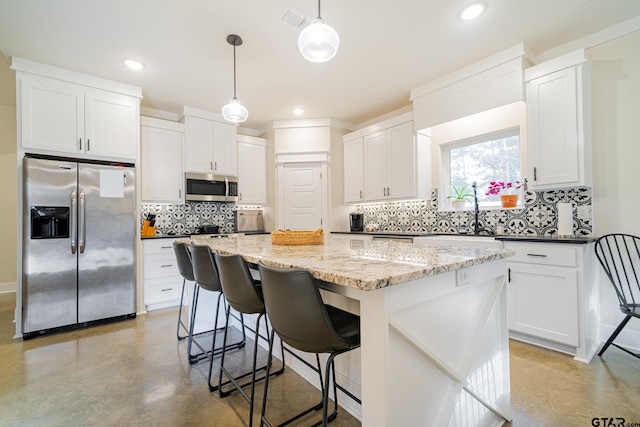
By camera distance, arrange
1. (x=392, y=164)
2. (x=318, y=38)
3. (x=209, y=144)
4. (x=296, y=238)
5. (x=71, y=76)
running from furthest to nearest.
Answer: (x=209, y=144)
(x=392, y=164)
(x=71, y=76)
(x=296, y=238)
(x=318, y=38)

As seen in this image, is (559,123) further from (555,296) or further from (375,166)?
(375,166)

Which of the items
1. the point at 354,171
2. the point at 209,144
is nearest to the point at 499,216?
the point at 354,171

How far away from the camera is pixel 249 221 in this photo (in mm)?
4734

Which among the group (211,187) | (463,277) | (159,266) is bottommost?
(159,266)

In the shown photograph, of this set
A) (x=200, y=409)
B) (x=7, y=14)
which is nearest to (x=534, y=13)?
(x=200, y=409)

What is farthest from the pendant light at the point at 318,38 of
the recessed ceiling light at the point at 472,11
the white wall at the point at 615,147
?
the white wall at the point at 615,147

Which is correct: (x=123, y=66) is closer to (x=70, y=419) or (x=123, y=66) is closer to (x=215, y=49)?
(x=215, y=49)

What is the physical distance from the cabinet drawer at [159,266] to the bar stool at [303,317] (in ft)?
9.52

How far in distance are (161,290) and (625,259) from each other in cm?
478

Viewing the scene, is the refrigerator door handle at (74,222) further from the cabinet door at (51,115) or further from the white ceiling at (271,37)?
the white ceiling at (271,37)

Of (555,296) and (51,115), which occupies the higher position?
(51,115)

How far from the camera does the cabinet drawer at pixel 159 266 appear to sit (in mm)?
3527

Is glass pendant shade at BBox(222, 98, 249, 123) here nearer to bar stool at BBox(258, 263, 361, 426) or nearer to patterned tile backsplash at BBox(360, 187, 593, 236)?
bar stool at BBox(258, 263, 361, 426)

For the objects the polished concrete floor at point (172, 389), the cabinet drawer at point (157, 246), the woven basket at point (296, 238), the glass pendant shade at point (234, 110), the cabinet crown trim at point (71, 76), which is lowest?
the polished concrete floor at point (172, 389)
